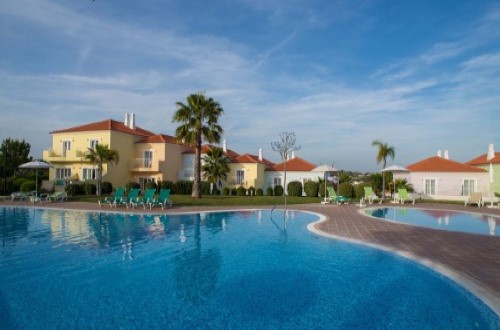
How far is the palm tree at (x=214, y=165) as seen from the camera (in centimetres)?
3319

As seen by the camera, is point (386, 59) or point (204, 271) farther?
point (386, 59)

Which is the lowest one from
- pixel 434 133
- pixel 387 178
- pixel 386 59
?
pixel 387 178

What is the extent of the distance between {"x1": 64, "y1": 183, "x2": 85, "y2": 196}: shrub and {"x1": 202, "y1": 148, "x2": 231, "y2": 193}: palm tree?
1083 cm

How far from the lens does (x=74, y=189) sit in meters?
29.5

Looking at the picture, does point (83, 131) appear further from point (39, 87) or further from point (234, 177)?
point (234, 177)

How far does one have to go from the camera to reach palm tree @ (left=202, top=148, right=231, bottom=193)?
33.2 metres

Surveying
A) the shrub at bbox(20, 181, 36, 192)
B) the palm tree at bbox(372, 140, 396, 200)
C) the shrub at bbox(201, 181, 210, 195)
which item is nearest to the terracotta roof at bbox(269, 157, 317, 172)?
the palm tree at bbox(372, 140, 396, 200)

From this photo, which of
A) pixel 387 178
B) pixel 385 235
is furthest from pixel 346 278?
pixel 387 178

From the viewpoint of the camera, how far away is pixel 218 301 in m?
6.11

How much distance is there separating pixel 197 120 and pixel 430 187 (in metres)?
22.2

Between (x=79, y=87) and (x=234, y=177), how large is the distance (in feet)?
59.1

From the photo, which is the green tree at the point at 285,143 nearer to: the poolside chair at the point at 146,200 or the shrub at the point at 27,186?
the poolside chair at the point at 146,200

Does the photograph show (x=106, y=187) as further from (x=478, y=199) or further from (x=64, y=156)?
(x=478, y=199)

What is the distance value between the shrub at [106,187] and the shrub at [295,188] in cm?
1659
